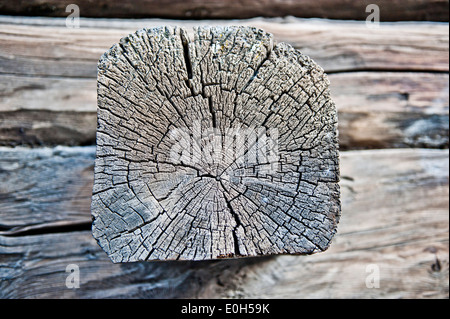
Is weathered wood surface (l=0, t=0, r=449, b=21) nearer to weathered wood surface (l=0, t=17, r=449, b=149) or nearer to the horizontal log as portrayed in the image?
weathered wood surface (l=0, t=17, r=449, b=149)

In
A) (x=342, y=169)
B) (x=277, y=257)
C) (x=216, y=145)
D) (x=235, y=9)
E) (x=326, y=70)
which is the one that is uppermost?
(x=235, y=9)

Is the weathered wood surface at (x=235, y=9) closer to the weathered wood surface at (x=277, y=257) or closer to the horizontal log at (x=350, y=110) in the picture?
the horizontal log at (x=350, y=110)

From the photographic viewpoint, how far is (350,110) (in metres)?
1.51

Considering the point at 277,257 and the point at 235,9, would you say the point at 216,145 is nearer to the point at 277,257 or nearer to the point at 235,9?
the point at 277,257

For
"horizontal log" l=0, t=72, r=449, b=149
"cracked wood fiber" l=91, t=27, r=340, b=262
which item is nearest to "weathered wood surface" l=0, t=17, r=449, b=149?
"horizontal log" l=0, t=72, r=449, b=149

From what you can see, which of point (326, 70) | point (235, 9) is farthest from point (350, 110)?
point (235, 9)

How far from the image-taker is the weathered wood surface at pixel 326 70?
4.53ft

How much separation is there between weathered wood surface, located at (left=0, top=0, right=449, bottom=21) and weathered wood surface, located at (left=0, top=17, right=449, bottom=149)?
0.04m

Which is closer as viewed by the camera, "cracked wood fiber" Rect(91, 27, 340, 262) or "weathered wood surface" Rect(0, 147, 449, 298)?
"cracked wood fiber" Rect(91, 27, 340, 262)

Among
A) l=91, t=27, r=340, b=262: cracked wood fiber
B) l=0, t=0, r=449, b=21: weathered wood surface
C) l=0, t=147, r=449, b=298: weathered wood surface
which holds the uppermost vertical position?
l=0, t=0, r=449, b=21: weathered wood surface

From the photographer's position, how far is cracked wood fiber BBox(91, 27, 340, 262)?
90 centimetres

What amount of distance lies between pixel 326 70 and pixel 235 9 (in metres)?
0.54

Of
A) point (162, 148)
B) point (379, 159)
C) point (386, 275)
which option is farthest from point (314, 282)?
point (162, 148)

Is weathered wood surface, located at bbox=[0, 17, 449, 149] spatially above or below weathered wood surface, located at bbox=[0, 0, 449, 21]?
below
